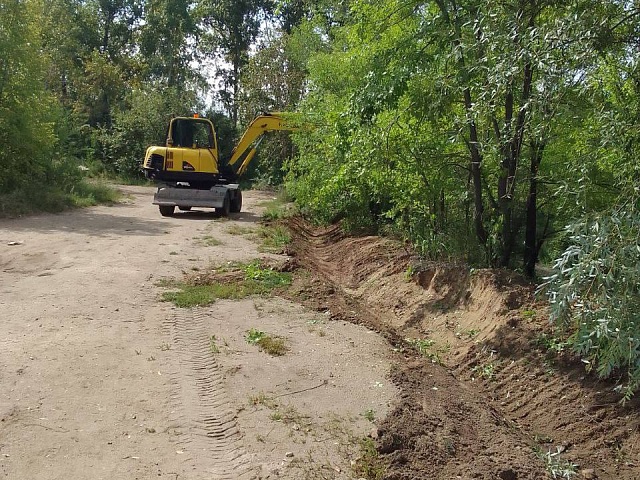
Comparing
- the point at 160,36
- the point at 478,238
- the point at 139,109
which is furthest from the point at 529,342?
the point at 160,36

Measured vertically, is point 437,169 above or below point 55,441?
above

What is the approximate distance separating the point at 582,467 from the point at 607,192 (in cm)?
281

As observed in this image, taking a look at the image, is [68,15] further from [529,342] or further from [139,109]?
[529,342]

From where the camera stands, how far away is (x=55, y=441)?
4.79 metres

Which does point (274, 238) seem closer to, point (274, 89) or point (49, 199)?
point (49, 199)

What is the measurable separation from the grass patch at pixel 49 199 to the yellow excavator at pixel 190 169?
9.54 feet

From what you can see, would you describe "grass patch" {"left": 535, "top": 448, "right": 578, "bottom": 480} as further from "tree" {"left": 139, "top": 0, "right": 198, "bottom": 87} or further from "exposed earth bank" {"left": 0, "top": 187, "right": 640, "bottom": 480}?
"tree" {"left": 139, "top": 0, "right": 198, "bottom": 87}

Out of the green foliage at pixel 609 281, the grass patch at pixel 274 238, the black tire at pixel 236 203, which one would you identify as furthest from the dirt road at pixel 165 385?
the black tire at pixel 236 203

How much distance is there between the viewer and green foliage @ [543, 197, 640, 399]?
4.21 metres

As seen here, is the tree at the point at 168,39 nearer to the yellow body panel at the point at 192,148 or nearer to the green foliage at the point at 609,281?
the yellow body panel at the point at 192,148

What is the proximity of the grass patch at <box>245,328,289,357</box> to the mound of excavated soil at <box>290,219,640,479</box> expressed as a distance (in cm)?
130

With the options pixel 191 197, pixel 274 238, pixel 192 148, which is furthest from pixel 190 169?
pixel 274 238

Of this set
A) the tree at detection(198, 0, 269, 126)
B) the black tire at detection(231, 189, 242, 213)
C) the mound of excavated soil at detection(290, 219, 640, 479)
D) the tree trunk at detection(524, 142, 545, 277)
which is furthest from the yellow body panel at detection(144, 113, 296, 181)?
the tree at detection(198, 0, 269, 126)

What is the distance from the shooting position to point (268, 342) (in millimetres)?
7223
